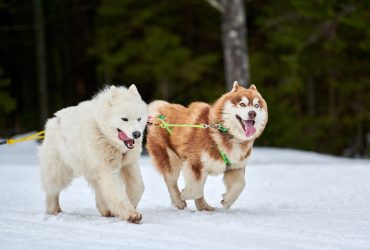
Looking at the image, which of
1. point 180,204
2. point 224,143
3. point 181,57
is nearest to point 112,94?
point 224,143

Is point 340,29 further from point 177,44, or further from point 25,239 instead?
point 25,239

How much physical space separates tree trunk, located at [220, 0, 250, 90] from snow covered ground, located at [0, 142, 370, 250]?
18.2 feet

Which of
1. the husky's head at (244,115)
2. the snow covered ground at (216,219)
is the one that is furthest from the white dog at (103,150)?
the husky's head at (244,115)

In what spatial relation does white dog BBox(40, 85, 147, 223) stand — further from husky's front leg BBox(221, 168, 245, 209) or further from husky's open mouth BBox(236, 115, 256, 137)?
husky's open mouth BBox(236, 115, 256, 137)

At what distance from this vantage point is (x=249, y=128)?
6.68 meters

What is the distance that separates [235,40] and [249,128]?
9.09 meters

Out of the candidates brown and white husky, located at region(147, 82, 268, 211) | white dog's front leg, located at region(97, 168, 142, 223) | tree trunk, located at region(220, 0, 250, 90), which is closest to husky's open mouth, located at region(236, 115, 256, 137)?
brown and white husky, located at region(147, 82, 268, 211)

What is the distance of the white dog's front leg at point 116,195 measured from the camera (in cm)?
581

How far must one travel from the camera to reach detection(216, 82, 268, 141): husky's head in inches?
262

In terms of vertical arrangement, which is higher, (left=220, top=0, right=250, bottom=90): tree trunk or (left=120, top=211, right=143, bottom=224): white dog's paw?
(left=220, top=0, right=250, bottom=90): tree trunk

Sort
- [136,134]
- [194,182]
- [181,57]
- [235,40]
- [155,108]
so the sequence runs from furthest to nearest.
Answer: [181,57]
[235,40]
[155,108]
[194,182]
[136,134]

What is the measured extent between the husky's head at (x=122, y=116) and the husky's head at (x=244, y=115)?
1113mm

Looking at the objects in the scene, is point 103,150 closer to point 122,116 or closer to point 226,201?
point 122,116

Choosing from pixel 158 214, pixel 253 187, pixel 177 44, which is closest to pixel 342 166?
pixel 253 187
